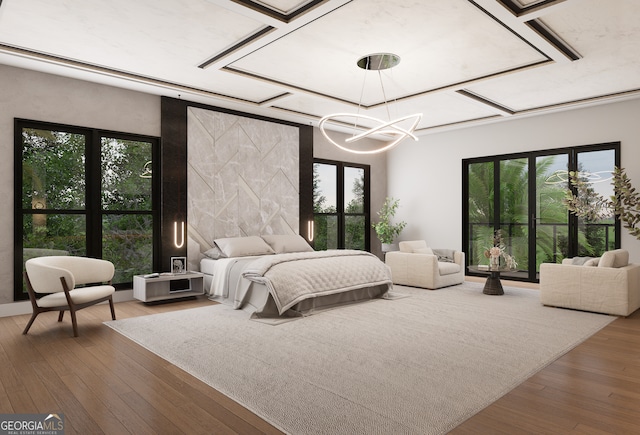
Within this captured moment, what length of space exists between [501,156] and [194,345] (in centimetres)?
624

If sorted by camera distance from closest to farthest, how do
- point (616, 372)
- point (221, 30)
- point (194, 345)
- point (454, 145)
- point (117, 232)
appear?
point (616, 372), point (194, 345), point (221, 30), point (117, 232), point (454, 145)

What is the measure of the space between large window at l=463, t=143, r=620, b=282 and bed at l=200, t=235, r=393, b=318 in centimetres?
306

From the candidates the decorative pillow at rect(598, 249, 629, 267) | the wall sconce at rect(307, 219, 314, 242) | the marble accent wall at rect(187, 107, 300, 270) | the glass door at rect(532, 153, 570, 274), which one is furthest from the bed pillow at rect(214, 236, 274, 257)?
the glass door at rect(532, 153, 570, 274)

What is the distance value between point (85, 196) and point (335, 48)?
357 centimetres

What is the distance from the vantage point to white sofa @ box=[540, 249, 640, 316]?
466cm

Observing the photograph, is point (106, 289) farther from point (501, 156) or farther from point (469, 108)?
point (501, 156)

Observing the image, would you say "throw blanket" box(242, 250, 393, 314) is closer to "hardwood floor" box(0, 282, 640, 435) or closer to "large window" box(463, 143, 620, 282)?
"hardwood floor" box(0, 282, 640, 435)

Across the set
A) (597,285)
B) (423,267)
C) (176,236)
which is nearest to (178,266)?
(176,236)

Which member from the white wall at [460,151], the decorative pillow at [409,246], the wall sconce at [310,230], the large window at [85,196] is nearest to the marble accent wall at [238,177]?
the wall sconce at [310,230]

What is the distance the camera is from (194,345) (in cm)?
363

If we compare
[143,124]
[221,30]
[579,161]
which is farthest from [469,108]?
[143,124]

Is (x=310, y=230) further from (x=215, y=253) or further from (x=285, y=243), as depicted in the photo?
(x=215, y=253)

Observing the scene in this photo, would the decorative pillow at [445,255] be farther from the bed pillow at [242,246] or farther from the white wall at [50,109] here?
the white wall at [50,109]

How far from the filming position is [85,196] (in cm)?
535
